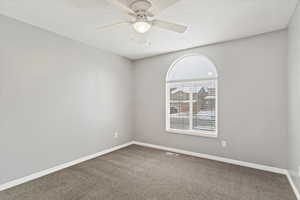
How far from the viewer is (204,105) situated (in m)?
3.43

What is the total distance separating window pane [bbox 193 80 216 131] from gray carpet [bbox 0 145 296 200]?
0.80m

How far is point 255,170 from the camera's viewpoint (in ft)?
8.64

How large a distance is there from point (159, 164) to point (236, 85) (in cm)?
217

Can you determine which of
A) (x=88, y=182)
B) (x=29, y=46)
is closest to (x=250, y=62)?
(x=88, y=182)

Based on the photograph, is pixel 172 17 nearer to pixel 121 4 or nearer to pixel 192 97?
pixel 121 4

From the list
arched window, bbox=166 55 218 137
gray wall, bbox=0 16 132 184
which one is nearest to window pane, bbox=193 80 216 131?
arched window, bbox=166 55 218 137

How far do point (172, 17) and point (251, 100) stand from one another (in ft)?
6.78

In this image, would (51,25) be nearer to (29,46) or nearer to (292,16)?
(29,46)

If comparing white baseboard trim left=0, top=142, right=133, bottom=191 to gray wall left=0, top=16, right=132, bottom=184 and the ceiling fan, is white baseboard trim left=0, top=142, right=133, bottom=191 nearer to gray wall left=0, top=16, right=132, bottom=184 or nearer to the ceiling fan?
gray wall left=0, top=16, right=132, bottom=184

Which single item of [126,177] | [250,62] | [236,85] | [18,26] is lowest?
[126,177]

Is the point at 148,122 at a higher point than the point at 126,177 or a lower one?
higher

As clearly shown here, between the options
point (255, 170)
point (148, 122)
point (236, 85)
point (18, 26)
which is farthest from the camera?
point (148, 122)

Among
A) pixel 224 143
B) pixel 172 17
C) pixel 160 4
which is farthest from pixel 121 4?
pixel 224 143

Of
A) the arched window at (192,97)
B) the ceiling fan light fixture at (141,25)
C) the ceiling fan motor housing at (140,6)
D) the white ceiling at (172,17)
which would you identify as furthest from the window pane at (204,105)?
the ceiling fan motor housing at (140,6)
